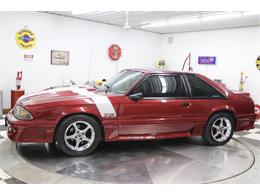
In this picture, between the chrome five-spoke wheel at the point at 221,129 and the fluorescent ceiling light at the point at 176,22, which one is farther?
the fluorescent ceiling light at the point at 176,22

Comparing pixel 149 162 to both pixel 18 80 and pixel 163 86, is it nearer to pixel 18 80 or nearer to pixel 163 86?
pixel 163 86

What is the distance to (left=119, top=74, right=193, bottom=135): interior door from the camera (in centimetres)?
375

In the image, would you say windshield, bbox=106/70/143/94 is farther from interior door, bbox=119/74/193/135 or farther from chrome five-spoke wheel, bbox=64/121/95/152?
chrome five-spoke wheel, bbox=64/121/95/152

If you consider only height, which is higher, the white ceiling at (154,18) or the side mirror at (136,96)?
the white ceiling at (154,18)

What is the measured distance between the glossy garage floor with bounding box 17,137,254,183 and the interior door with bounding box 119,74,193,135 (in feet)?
1.16

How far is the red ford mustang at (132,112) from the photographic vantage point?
342 cm

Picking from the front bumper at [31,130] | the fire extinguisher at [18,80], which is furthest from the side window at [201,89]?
the fire extinguisher at [18,80]

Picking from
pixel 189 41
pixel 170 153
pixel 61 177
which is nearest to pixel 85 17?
pixel 189 41

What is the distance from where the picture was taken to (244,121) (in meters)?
4.55

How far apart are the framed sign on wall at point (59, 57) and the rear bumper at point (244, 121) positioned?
4.78 meters

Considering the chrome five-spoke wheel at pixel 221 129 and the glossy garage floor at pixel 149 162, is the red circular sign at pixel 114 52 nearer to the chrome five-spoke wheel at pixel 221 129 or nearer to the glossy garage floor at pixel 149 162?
the glossy garage floor at pixel 149 162

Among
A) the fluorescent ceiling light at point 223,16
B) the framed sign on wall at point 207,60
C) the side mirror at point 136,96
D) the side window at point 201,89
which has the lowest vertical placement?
the side mirror at point 136,96

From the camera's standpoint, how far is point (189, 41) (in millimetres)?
9180
